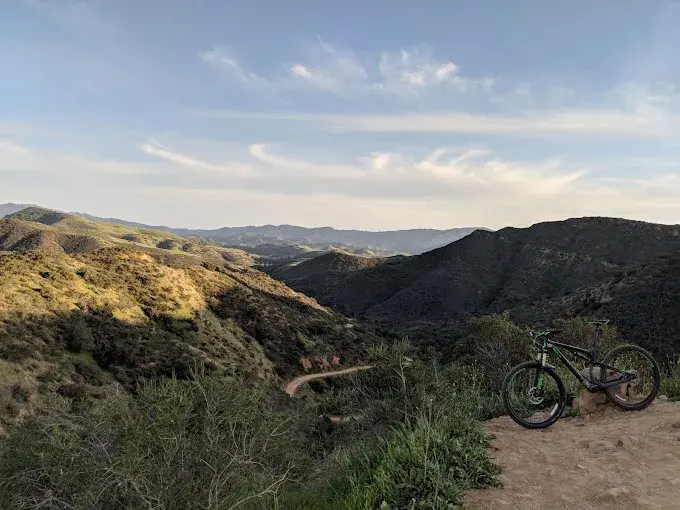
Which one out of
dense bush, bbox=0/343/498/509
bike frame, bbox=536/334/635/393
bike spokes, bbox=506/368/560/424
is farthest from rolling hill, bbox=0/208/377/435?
bike frame, bbox=536/334/635/393

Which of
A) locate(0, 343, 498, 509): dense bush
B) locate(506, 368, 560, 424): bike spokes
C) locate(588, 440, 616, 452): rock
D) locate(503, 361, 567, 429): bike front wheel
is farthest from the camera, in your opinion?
locate(506, 368, 560, 424): bike spokes

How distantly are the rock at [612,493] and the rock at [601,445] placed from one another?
1.29 m

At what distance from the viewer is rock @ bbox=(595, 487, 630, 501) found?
16.0 feet

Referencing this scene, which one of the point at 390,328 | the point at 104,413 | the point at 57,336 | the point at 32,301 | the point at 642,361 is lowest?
the point at 390,328

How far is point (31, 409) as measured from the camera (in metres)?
25.5

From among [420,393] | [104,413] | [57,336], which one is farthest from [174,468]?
[57,336]

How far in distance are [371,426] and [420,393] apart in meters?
1.25

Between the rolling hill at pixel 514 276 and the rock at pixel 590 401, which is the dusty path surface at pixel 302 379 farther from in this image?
the rock at pixel 590 401

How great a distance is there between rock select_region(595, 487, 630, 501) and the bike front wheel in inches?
98.6

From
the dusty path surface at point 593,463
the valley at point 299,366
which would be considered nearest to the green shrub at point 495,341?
the valley at point 299,366

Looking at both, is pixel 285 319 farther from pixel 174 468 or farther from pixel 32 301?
pixel 174 468

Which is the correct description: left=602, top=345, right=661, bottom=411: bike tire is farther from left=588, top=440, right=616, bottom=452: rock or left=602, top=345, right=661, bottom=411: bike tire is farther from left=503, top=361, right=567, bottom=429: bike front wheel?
left=588, top=440, right=616, bottom=452: rock

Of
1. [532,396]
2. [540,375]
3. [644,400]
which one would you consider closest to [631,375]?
[644,400]

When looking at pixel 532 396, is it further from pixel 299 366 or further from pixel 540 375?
pixel 299 366
